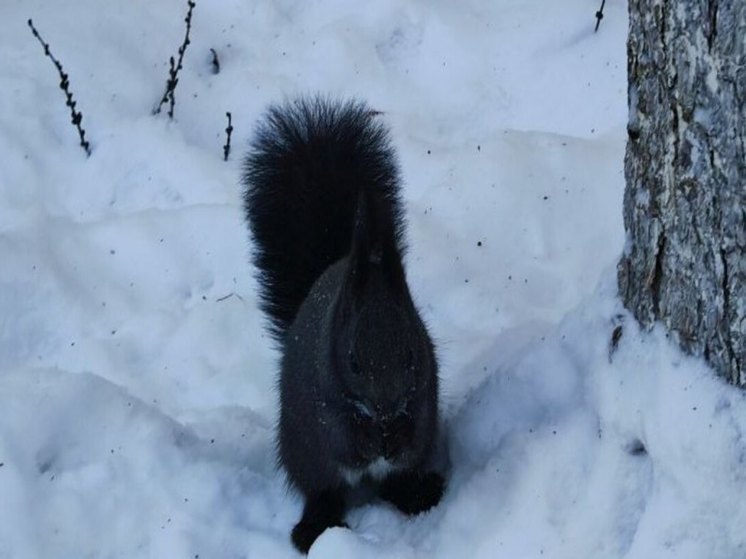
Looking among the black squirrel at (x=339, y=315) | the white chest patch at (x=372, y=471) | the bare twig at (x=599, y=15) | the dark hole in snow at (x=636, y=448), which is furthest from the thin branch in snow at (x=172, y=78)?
the dark hole in snow at (x=636, y=448)

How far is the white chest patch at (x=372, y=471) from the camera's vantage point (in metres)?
2.81

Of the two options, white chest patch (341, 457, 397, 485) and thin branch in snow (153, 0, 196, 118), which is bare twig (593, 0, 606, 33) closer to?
thin branch in snow (153, 0, 196, 118)

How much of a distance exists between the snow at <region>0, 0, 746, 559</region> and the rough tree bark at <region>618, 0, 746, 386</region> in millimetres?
94

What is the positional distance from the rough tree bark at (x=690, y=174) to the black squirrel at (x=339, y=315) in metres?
0.49

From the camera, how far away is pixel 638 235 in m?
2.48

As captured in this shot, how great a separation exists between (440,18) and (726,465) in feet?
7.74

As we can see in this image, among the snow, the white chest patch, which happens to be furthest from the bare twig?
the white chest patch

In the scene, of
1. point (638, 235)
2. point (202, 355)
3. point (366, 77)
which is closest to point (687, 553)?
point (638, 235)

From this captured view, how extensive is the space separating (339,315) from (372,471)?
450 millimetres

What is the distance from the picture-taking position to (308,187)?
10.0ft

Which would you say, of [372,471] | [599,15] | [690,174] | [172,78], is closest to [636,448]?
[690,174]

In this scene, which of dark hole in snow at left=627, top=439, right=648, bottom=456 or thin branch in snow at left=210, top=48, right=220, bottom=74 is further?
thin branch in snow at left=210, top=48, right=220, bottom=74

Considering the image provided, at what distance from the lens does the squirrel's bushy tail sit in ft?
10.0

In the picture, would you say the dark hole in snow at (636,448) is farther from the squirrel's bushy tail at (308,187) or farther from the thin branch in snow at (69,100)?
the thin branch in snow at (69,100)
